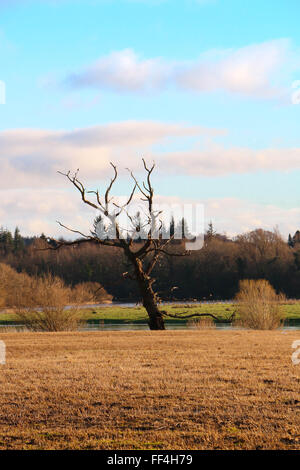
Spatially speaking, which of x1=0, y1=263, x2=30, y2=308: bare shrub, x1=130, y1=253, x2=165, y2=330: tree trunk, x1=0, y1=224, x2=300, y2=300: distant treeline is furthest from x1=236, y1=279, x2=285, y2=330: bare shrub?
x1=0, y1=224, x2=300, y2=300: distant treeline

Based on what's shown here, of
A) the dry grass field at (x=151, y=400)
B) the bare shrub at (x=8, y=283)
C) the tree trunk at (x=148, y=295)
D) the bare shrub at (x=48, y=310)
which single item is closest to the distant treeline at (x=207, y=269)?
the bare shrub at (x=8, y=283)

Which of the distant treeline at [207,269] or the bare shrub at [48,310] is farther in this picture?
the distant treeline at [207,269]

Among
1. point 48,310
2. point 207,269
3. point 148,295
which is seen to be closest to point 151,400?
point 148,295

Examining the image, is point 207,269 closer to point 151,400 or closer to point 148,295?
point 148,295

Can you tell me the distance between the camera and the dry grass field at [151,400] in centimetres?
857

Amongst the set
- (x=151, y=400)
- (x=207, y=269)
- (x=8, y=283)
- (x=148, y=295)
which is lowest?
(x=207, y=269)

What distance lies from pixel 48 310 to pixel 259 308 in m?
10.4

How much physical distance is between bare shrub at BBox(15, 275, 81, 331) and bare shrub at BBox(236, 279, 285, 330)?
842 cm

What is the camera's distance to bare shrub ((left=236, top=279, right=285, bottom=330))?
1225 inches

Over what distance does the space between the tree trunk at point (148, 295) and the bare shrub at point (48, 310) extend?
4.01m

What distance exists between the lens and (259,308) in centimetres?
3095

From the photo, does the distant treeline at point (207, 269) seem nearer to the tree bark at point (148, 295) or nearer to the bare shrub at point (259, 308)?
the bare shrub at point (259, 308)
